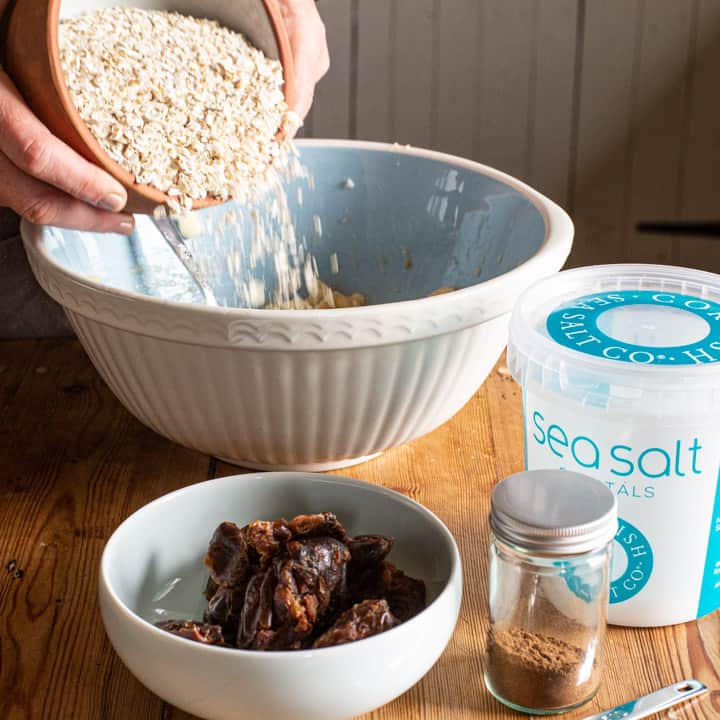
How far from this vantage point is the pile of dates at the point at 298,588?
670mm

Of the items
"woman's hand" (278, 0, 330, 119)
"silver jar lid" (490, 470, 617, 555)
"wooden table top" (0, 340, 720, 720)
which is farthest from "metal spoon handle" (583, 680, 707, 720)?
"woman's hand" (278, 0, 330, 119)

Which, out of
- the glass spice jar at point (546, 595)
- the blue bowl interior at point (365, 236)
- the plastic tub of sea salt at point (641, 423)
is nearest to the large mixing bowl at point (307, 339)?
the blue bowl interior at point (365, 236)

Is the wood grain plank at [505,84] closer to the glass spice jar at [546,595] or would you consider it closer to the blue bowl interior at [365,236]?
the blue bowl interior at [365,236]

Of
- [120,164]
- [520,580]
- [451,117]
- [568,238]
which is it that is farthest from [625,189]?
[520,580]

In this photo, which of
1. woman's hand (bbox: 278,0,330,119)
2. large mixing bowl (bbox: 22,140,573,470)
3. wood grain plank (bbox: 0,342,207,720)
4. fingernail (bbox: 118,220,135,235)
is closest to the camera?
wood grain plank (bbox: 0,342,207,720)

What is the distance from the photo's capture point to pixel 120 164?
3.07 ft

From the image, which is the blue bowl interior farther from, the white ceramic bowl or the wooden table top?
the white ceramic bowl

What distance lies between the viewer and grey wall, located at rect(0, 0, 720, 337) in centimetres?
240

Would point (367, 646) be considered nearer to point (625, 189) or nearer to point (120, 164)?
point (120, 164)

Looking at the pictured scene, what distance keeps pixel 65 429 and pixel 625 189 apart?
1756mm

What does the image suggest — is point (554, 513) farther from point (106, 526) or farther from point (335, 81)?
point (335, 81)

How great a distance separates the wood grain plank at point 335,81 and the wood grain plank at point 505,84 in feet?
0.85

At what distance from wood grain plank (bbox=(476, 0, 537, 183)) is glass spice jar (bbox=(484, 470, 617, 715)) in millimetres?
1880

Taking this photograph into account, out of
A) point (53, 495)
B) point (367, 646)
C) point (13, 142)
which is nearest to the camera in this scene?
point (367, 646)
